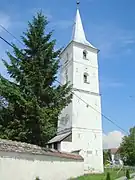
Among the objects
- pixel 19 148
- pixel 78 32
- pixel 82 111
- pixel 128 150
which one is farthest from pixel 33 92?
pixel 128 150

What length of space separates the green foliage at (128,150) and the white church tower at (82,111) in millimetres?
15522

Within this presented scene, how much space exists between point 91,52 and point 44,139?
27859mm

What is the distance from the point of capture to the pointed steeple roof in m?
45.8

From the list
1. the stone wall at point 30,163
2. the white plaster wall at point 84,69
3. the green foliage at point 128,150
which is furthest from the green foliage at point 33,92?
the green foliage at point 128,150

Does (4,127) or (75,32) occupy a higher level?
(75,32)

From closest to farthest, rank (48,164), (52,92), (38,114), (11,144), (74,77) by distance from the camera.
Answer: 1. (11,144)
2. (48,164)
3. (38,114)
4. (52,92)
5. (74,77)

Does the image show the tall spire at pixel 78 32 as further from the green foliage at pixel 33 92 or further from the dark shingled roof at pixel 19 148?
the dark shingled roof at pixel 19 148

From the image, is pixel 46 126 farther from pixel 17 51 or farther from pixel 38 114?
pixel 17 51

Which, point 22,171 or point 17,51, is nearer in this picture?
point 22,171

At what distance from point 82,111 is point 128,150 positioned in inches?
733

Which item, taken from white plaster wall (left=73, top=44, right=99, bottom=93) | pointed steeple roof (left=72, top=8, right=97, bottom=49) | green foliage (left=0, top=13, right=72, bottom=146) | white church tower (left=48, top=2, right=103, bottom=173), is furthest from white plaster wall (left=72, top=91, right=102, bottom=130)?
green foliage (left=0, top=13, right=72, bottom=146)

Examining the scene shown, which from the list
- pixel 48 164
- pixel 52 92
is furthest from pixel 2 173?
pixel 52 92

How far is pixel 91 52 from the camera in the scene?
45.0 m

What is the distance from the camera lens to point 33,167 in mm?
14984
